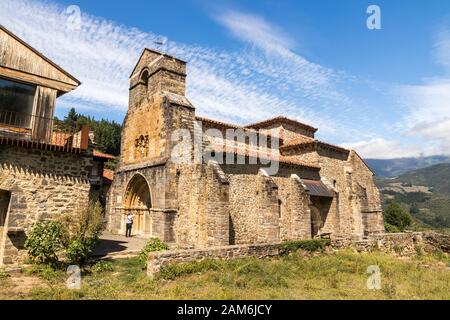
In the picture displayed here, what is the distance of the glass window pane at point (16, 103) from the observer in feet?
34.4

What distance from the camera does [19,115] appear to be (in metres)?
10.7

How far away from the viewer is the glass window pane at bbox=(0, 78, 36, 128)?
10.5 m

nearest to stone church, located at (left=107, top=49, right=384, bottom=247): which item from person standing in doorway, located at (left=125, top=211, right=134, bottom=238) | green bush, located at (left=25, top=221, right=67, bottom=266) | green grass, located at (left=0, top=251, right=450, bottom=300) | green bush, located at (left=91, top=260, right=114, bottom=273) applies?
person standing in doorway, located at (left=125, top=211, right=134, bottom=238)

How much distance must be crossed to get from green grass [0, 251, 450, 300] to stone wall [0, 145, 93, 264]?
152cm

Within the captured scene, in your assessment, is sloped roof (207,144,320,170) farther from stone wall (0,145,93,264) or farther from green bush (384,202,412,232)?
green bush (384,202,412,232)

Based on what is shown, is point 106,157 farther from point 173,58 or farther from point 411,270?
point 411,270

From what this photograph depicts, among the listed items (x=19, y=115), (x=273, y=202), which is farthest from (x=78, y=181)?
(x=273, y=202)

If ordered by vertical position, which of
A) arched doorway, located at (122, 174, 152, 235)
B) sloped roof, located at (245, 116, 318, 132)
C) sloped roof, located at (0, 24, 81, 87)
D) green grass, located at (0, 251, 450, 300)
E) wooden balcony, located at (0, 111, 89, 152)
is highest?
sloped roof, located at (245, 116, 318, 132)

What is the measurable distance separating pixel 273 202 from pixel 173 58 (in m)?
10.3

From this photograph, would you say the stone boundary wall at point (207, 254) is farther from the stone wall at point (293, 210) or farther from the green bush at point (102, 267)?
the stone wall at point (293, 210)

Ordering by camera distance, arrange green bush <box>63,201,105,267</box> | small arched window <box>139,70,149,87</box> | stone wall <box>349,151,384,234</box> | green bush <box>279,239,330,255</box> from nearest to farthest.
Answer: green bush <box>63,201,105,267</box> < green bush <box>279,239,330,255</box> < small arched window <box>139,70,149,87</box> < stone wall <box>349,151,384,234</box>

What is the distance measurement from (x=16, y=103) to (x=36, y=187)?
10.4ft

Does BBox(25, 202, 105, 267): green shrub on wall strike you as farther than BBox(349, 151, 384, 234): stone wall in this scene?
No

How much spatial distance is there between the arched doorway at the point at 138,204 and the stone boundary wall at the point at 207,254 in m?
7.99
